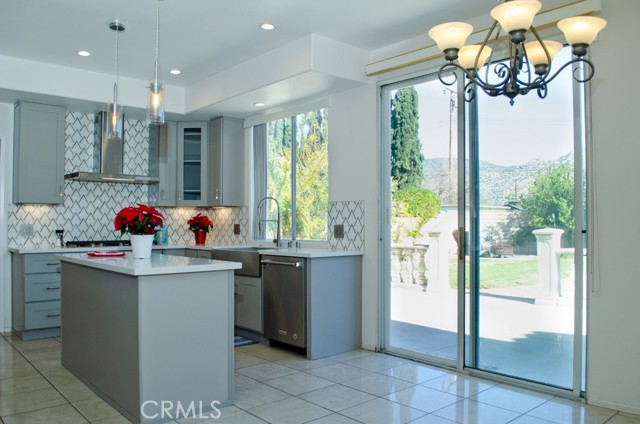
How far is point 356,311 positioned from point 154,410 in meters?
2.17

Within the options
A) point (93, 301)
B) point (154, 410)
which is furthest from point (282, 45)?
point (154, 410)

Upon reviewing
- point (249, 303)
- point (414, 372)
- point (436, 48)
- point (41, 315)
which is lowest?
point (414, 372)

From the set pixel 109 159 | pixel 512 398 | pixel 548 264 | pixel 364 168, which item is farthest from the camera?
pixel 109 159

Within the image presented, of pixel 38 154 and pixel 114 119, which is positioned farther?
pixel 38 154

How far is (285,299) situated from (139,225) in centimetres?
148

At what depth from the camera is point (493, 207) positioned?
12.5 feet

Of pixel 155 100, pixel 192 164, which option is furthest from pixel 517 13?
pixel 192 164

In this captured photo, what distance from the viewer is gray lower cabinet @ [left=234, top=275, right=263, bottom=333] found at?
4.86 metres

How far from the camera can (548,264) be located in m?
3.50

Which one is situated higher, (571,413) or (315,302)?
(315,302)

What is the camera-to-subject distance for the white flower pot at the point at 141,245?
3592mm

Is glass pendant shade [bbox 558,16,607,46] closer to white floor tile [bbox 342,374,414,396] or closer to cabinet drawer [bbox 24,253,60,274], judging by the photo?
white floor tile [bbox 342,374,414,396]

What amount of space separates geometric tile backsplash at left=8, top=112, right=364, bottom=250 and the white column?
1.73m

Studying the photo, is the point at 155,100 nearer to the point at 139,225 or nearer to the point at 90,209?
the point at 139,225
